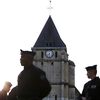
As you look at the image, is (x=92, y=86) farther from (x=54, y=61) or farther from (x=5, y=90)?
(x=54, y=61)

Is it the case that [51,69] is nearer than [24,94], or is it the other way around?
[24,94]

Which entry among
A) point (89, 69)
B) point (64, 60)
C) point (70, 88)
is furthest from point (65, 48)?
point (89, 69)

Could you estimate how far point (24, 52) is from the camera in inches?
290

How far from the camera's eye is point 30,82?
729 cm

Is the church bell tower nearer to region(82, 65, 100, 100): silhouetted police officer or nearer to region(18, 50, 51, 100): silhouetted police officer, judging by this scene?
region(82, 65, 100, 100): silhouetted police officer

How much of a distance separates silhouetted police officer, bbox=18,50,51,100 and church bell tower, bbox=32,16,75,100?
78.5 metres

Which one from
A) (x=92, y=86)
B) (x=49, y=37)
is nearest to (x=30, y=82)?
(x=92, y=86)

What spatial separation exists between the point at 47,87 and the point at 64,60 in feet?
262

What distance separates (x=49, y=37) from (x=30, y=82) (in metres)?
80.6

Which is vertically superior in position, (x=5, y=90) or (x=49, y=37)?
(x=49, y=37)

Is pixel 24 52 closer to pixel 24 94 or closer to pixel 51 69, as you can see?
pixel 24 94

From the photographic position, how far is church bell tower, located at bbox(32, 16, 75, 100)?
86.5 meters

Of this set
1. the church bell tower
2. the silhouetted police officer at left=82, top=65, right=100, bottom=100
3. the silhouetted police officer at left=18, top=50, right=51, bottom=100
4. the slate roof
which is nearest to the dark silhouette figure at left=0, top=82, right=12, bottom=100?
the silhouetted police officer at left=82, top=65, right=100, bottom=100

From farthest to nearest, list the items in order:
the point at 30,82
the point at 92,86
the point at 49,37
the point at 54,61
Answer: the point at 49,37
the point at 54,61
the point at 92,86
the point at 30,82
